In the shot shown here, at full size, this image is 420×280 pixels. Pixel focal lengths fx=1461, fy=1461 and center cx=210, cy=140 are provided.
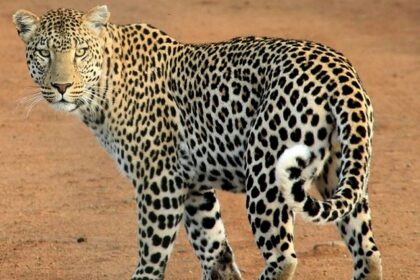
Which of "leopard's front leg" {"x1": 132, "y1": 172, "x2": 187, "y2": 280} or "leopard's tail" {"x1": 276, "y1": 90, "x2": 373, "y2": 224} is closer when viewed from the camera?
"leopard's tail" {"x1": 276, "y1": 90, "x2": 373, "y2": 224}

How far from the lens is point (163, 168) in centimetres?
964

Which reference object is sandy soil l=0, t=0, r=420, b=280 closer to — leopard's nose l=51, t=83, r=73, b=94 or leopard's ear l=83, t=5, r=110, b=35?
leopard's nose l=51, t=83, r=73, b=94

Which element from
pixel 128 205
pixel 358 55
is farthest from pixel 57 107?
pixel 358 55

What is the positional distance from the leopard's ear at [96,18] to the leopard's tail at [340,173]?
2203 millimetres

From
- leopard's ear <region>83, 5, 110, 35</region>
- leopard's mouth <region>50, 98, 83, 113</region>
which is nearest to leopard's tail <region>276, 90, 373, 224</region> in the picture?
leopard's mouth <region>50, 98, 83, 113</region>

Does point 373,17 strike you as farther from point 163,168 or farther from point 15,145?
point 163,168

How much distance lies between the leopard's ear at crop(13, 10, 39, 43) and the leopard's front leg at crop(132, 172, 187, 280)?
126cm

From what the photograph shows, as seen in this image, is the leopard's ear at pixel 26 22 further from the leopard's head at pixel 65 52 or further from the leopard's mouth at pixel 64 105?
the leopard's mouth at pixel 64 105

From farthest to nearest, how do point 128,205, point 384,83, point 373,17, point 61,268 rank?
point 373,17, point 384,83, point 128,205, point 61,268

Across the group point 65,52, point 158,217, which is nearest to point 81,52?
point 65,52

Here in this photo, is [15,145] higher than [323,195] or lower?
lower

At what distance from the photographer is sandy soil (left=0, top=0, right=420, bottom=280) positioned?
1120cm

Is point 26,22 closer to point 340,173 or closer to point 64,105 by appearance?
point 64,105

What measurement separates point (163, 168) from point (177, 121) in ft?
1.07
